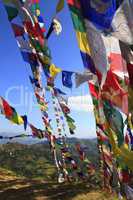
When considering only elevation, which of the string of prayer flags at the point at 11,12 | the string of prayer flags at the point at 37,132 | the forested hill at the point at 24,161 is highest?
the string of prayer flags at the point at 11,12

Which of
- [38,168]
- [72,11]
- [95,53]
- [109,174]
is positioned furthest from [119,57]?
[38,168]

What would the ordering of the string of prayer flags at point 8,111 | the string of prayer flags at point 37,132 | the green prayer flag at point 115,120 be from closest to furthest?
the green prayer flag at point 115,120, the string of prayer flags at point 8,111, the string of prayer flags at point 37,132

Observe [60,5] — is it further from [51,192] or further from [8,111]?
[51,192]

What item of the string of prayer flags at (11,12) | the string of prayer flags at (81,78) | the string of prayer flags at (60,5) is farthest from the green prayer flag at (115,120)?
the string of prayer flags at (11,12)

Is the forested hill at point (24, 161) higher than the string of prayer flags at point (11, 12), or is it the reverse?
the string of prayer flags at point (11, 12)

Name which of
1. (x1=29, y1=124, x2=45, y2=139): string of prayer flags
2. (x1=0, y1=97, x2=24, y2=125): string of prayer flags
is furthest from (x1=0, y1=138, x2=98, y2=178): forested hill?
(x1=0, y1=97, x2=24, y2=125): string of prayer flags

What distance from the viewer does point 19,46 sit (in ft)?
72.6

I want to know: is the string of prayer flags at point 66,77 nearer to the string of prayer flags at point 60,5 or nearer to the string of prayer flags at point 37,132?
the string of prayer flags at point 60,5

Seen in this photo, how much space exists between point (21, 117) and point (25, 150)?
71731 mm

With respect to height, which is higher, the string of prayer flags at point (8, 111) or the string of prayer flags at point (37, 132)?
the string of prayer flags at point (8, 111)

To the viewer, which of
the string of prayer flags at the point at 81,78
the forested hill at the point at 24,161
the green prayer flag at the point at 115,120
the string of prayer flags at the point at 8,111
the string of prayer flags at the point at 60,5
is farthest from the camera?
the forested hill at the point at 24,161

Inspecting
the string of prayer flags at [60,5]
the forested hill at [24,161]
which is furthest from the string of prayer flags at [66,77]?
the forested hill at [24,161]

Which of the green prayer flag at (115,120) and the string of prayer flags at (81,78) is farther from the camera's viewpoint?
the string of prayer flags at (81,78)

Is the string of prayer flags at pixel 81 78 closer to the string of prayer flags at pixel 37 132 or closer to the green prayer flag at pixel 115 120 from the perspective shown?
the green prayer flag at pixel 115 120
